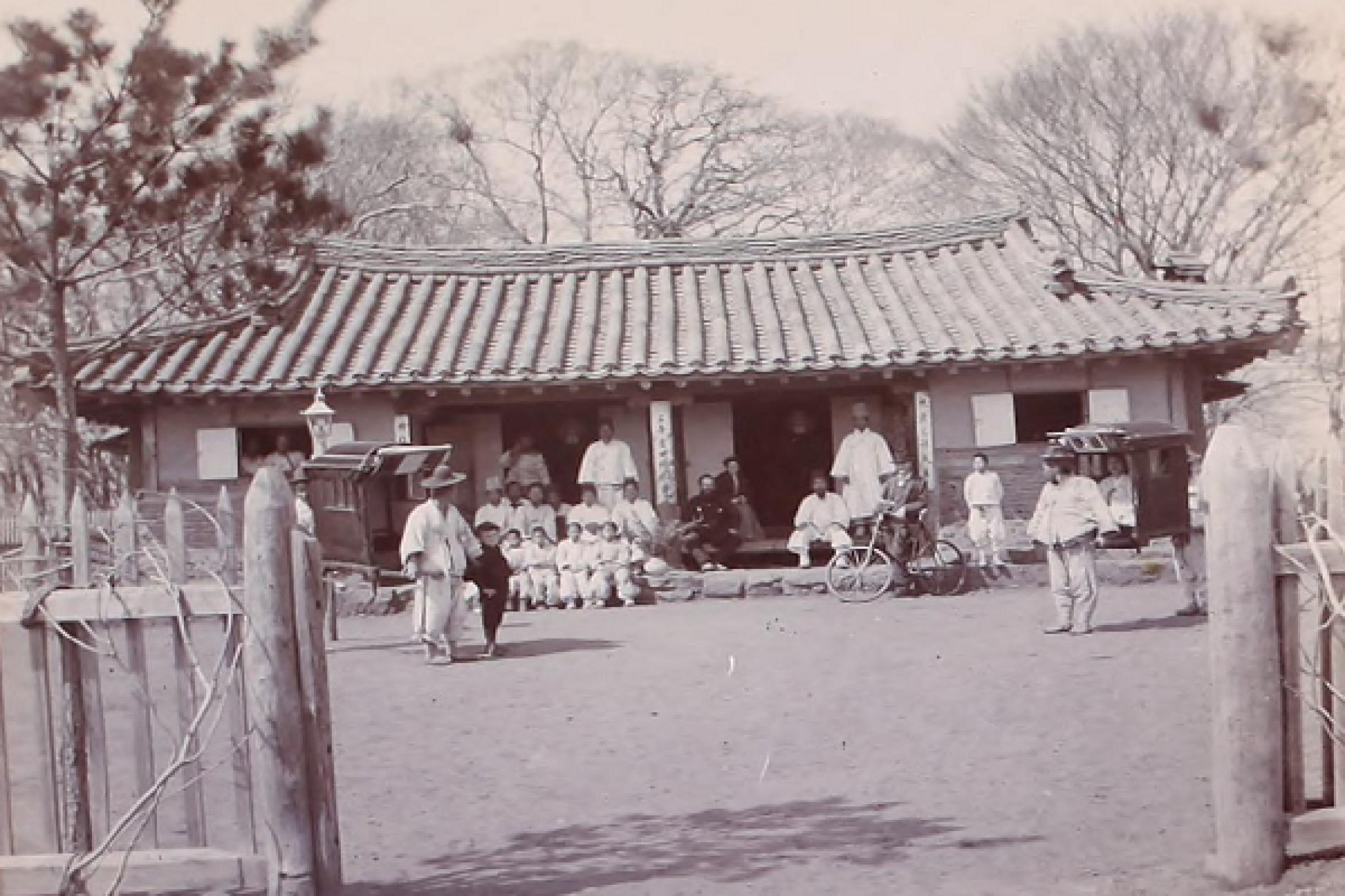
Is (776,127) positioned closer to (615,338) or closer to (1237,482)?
(615,338)

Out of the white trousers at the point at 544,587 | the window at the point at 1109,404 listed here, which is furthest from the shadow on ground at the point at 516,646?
the window at the point at 1109,404

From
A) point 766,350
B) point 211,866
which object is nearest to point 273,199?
point 211,866

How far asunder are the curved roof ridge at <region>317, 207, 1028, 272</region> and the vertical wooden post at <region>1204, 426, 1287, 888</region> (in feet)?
34.9

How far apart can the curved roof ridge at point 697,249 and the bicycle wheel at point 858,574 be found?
468cm

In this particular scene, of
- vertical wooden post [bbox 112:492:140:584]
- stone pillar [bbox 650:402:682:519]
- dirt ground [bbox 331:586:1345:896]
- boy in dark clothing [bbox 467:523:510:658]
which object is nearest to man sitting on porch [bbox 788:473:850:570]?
stone pillar [bbox 650:402:682:519]

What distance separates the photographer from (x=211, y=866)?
399 centimetres

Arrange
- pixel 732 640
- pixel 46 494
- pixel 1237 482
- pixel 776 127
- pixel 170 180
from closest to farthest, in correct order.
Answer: pixel 1237 482, pixel 170 180, pixel 46 494, pixel 732 640, pixel 776 127

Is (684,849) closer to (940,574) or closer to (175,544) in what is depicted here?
(175,544)

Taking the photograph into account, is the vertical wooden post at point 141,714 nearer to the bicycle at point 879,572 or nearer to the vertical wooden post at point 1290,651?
the vertical wooden post at point 1290,651

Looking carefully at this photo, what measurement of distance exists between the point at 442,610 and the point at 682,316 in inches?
238

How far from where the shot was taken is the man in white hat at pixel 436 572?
832 cm

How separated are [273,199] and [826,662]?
3984 millimetres

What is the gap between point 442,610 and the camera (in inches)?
327

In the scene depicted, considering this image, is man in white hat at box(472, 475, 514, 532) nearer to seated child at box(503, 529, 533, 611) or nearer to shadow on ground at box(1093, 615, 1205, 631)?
seated child at box(503, 529, 533, 611)
